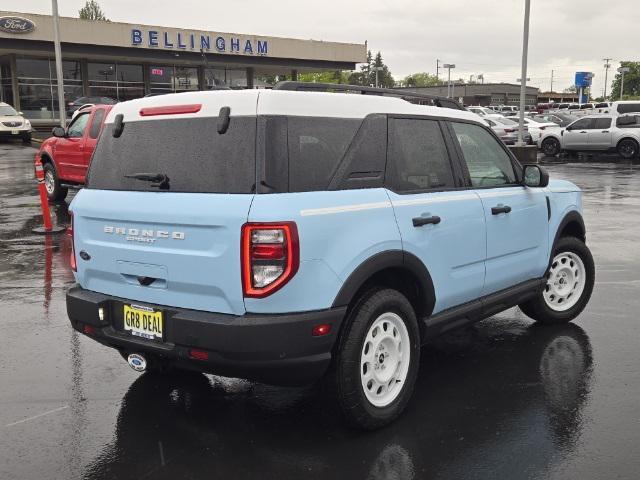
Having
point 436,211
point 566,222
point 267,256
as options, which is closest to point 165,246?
point 267,256

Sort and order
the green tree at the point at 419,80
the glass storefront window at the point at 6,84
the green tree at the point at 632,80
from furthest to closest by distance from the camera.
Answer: the green tree at the point at 419,80, the green tree at the point at 632,80, the glass storefront window at the point at 6,84

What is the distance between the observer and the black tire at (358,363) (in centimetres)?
361

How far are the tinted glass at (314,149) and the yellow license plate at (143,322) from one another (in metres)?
1.04

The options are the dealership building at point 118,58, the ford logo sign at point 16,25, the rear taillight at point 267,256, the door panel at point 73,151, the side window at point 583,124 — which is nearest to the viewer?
the rear taillight at point 267,256

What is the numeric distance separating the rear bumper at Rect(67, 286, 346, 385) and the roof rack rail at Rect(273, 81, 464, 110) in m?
1.27

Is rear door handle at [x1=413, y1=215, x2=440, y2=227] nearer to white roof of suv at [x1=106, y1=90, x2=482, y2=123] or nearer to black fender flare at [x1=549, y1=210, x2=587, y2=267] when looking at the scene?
white roof of suv at [x1=106, y1=90, x2=482, y2=123]

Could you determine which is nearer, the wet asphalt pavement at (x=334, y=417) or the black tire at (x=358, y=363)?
the wet asphalt pavement at (x=334, y=417)

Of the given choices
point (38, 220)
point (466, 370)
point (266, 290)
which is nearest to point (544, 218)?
point (466, 370)

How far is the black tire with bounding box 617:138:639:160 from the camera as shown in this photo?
25.3m

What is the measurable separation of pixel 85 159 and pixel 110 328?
9701 mm

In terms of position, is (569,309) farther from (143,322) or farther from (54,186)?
(54,186)

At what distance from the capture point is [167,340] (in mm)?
3559

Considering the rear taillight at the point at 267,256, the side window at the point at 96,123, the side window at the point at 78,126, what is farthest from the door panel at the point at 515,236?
the side window at the point at 78,126

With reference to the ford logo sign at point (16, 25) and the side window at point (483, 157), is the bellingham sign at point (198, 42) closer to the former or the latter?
the ford logo sign at point (16, 25)
